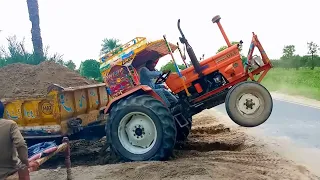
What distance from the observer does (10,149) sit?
5.88 meters

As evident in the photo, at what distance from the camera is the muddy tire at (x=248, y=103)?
8375 mm

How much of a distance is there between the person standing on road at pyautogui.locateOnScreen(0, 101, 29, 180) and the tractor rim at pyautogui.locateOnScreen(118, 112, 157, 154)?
10.2ft

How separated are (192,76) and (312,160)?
2.91 m

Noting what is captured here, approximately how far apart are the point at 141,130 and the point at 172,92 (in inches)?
44.4

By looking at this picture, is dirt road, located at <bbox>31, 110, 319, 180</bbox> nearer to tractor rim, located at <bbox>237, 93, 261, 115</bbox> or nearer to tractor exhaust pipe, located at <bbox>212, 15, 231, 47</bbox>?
tractor rim, located at <bbox>237, 93, 261, 115</bbox>

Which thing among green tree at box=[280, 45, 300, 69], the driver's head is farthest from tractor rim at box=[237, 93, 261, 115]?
green tree at box=[280, 45, 300, 69]

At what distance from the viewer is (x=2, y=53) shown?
704 inches

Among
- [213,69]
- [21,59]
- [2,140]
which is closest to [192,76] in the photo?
[213,69]

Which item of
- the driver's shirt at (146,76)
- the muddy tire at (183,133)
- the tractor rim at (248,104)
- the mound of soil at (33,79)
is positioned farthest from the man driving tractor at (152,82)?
the mound of soil at (33,79)

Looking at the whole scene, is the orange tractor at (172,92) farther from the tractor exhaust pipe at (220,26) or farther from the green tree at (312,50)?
the green tree at (312,50)

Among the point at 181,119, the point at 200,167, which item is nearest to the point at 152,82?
the point at 181,119

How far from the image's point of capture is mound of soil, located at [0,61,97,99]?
1049cm

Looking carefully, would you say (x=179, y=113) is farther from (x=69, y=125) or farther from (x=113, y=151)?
(x=69, y=125)

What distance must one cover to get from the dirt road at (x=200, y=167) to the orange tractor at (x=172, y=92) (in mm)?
630
